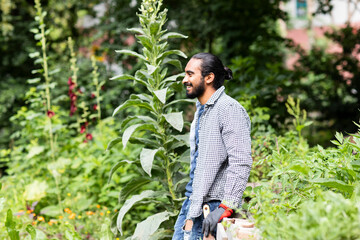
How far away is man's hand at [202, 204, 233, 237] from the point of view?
2170mm

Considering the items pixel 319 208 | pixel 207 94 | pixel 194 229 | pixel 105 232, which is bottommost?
pixel 105 232

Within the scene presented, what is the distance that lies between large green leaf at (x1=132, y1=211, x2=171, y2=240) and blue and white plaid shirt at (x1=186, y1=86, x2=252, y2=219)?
732 mm

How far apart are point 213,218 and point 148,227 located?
0.97 metres

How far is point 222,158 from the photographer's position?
235 centimetres

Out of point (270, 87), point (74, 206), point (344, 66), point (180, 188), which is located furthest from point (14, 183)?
point (344, 66)

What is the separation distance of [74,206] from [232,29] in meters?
3.55

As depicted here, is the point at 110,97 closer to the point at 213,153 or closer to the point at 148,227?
the point at 148,227

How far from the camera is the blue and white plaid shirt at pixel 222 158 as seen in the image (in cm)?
224

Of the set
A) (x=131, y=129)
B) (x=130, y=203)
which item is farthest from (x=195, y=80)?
(x=130, y=203)

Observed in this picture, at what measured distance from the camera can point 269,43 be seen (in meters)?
6.56

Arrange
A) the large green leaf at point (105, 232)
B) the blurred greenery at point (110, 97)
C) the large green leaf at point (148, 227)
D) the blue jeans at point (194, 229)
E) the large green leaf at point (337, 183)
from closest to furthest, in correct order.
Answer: the large green leaf at point (337, 183)
the blue jeans at point (194, 229)
the large green leaf at point (148, 227)
the large green leaf at point (105, 232)
the blurred greenery at point (110, 97)

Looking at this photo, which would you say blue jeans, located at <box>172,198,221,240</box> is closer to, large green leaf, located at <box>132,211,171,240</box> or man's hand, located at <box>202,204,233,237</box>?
man's hand, located at <box>202,204,233,237</box>

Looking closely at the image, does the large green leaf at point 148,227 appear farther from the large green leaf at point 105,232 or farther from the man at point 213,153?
the man at point 213,153

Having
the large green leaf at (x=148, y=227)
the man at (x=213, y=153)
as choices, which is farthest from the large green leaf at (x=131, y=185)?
the man at (x=213, y=153)
